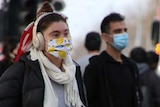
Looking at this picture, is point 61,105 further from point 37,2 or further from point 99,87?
point 37,2

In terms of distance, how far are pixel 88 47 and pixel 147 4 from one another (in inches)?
1700

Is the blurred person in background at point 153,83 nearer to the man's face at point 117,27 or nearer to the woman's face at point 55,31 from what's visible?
the man's face at point 117,27

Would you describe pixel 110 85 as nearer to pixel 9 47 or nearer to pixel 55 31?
pixel 55 31

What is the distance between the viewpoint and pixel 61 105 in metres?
4.61

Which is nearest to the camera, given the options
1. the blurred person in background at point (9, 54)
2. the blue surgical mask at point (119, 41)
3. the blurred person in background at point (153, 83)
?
the blue surgical mask at point (119, 41)

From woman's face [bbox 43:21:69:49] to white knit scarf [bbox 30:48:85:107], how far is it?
16 cm

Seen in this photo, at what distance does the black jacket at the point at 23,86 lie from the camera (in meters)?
4.45

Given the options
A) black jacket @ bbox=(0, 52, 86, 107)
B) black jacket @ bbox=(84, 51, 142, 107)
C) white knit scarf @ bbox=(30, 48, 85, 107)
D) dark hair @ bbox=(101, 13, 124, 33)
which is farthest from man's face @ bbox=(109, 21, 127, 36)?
black jacket @ bbox=(0, 52, 86, 107)

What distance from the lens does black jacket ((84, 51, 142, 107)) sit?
605 cm

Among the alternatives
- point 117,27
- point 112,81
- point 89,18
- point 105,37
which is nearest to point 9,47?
point 105,37

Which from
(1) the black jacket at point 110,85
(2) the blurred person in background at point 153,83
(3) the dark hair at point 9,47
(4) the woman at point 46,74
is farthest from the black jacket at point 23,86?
(2) the blurred person in background at point 153,83

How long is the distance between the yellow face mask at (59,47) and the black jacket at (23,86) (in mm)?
207

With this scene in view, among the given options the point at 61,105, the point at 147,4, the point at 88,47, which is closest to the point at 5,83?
the point at 61,105

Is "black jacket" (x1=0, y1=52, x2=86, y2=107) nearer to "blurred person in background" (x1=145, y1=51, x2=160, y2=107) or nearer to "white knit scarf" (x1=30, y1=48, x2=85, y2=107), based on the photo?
"white knit scarf" (x1=30, y1=48, x2=85, y2=107)
